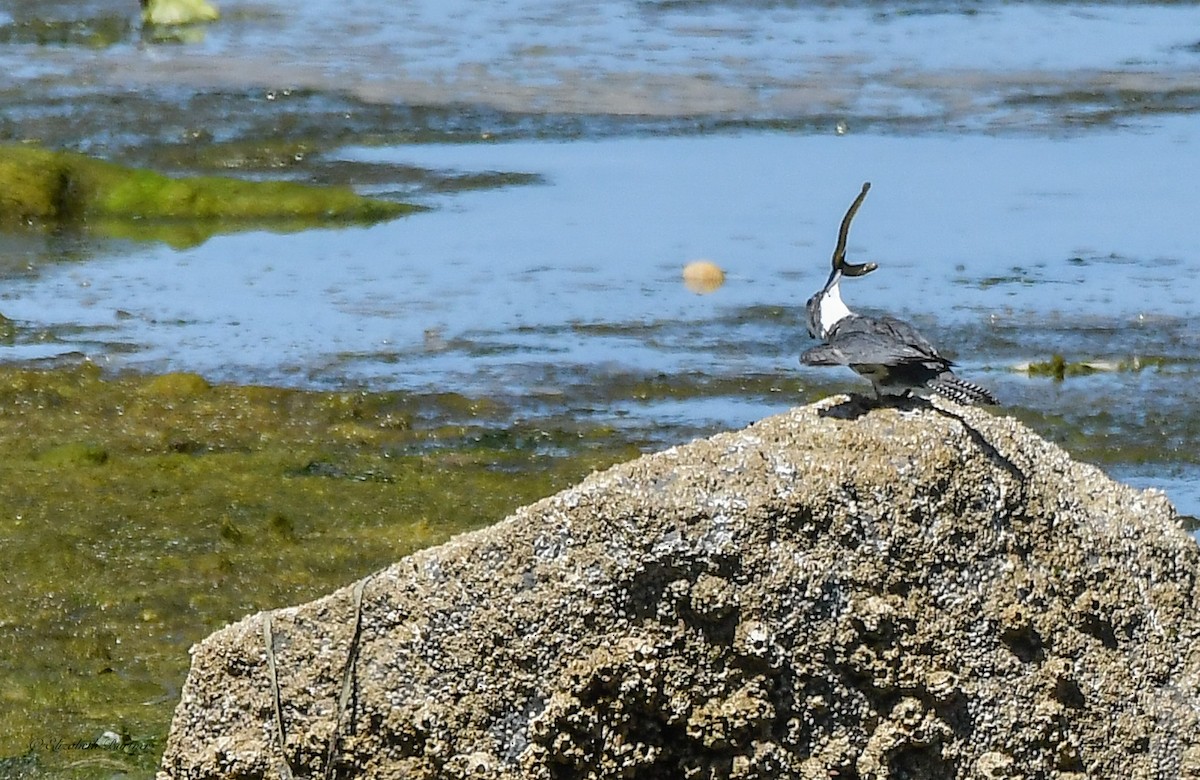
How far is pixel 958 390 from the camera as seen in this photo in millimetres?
4223

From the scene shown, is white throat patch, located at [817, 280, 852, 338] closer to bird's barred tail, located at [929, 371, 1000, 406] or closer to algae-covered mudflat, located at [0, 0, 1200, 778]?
bird's barred tail, located at [929, 371, 1000, 406]

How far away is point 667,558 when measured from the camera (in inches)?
153

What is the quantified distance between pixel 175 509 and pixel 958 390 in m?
3.77

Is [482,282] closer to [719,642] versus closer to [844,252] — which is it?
[844,252]

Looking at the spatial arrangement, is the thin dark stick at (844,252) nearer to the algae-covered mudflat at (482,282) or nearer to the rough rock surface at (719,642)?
the rough rock surface at (719,642)

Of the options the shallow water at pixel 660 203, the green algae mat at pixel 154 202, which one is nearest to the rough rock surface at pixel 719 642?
the shallow water at pixel 660 203

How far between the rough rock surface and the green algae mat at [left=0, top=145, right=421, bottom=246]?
9320 millimetres

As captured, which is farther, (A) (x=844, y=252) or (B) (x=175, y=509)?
(B) (x=175, y=509)

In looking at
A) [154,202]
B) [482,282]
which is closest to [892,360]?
[482,282]

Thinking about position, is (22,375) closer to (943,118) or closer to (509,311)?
(509,311)

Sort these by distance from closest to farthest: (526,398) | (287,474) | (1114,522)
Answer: (1114,522) < (287,474) < (526,398)

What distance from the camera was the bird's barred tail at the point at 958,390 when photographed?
4191 mm

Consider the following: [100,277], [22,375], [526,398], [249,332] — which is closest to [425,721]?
[526,398]

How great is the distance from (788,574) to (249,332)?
256 inches
